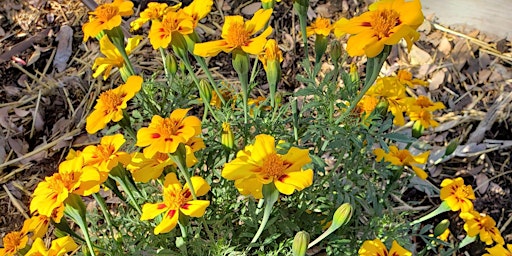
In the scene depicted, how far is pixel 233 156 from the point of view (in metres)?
1.51

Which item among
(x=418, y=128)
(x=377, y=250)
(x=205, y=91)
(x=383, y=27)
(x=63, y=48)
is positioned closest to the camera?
(x=383, y=27)

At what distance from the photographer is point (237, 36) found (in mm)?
1345

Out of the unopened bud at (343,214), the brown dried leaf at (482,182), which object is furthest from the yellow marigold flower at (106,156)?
the brown dried leaf at (482,182)

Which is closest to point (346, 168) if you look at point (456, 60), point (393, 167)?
point (393, 167)

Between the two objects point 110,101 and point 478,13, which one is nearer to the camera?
point 110,101

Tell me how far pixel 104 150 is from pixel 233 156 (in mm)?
360

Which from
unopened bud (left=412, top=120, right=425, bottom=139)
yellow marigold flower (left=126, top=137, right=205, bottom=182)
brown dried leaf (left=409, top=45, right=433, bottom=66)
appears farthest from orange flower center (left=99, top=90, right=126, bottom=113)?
brown dried leaf (left=409, top=45, right=433, bottom=66)

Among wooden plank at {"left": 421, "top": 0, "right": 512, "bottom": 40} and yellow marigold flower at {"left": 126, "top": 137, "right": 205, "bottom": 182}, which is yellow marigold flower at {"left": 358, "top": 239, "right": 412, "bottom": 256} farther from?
wooden plank at {"left": 421, "top": 0, "right": 512, "bottom": 40}

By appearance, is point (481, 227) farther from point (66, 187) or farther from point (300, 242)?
point (66, 187)

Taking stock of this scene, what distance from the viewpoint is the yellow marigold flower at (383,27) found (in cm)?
113

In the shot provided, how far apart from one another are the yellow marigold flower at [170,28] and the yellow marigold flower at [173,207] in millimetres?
329

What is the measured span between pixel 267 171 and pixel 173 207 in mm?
251

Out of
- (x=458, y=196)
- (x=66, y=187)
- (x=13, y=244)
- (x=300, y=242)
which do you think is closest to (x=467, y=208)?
(x=458, y=196)

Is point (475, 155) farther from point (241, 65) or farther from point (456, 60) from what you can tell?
point (241, 65)
